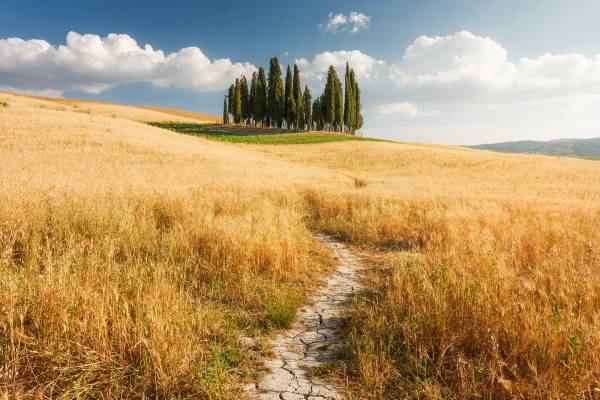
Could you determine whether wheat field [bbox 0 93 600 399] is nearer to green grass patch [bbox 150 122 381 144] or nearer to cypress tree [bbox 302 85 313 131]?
green grass patch [bbox 150 122 381 144]

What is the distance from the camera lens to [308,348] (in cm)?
354

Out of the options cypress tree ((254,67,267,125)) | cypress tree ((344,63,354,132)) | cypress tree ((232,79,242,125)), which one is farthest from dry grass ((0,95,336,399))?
cypress tree ((232,79,242,125))

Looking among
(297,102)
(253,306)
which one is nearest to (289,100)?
(297,102)

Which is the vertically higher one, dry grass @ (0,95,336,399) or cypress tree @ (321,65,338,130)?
cypress tree @ (321,65,338,130)

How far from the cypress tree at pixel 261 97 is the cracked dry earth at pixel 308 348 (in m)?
74.0

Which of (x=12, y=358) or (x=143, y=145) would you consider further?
(x=143, y=145)

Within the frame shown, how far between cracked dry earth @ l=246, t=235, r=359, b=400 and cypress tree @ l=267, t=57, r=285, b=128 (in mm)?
71549

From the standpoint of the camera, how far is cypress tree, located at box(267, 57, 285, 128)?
73500 millimetres

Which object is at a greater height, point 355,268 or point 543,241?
point 543,241

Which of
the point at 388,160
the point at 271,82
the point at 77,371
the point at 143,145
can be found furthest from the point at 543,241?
the point at 271,82

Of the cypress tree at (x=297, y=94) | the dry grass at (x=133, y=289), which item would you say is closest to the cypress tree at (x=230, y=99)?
the cypress tree at (x=297, y=94)

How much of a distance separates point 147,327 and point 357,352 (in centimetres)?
188

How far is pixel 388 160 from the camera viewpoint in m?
40.5

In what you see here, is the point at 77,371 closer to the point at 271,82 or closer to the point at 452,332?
the point at 452,332
